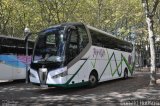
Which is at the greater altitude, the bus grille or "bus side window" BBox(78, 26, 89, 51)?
"bus side window" BBox(78, 26, 89, 51)

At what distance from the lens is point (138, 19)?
39.4 m

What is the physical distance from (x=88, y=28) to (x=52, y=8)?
48.8 feet

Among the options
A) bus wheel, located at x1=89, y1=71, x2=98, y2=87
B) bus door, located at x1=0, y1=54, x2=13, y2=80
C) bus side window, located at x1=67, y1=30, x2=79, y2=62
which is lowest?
bus wheel, located at x1=89, y1=71, x2=98, y2=87

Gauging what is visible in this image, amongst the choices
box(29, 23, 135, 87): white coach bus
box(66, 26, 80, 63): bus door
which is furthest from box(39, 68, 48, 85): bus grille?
box(66, 26, 80, 63): bus door

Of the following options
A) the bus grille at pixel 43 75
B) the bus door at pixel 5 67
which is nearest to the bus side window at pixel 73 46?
the bus grille at pixel 43 75

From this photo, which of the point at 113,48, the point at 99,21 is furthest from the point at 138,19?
the point at 113,48

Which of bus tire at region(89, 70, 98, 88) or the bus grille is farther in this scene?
bus tire at region(89, 70, 98, 88)

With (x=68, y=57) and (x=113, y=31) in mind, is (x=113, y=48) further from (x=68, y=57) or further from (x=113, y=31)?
(x=113, y=31)

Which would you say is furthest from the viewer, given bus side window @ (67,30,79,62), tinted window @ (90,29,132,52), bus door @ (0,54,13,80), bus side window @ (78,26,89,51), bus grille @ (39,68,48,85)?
bus door @ (0,54,13,80)

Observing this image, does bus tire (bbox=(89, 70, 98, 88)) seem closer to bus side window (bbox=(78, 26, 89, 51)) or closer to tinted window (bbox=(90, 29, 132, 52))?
tinted window (bbox=(90, 29, 132, 52))

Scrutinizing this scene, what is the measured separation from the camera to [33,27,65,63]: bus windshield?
14203 millimetres

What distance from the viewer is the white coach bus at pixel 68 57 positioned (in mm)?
14117

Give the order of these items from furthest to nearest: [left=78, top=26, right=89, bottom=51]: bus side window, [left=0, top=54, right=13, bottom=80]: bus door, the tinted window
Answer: [left=0, top=54, right=13, bottom=80]: bus door → the tinted window → [left=78, top=26, right=89, bottom=51]: bus side window

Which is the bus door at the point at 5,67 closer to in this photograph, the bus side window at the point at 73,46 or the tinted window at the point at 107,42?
the tinted window at the point at 107,42
